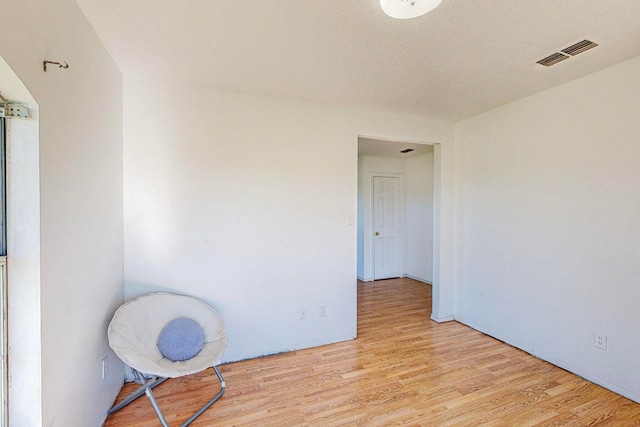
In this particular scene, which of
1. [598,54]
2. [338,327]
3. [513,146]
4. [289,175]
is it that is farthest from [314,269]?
[598,54]

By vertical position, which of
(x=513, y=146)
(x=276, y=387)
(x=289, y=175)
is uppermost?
(x=513, y=146)

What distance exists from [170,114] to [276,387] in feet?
7.52

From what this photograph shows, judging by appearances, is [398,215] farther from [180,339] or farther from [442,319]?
[180,339]

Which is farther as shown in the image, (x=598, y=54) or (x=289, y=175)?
(x=289, y=175)

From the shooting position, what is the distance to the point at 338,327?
3.05 meters

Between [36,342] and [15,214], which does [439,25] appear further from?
[36,342]

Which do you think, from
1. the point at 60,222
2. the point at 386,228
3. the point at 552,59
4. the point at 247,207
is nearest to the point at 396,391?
the point at 247,207

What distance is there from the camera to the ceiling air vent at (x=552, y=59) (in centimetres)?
202

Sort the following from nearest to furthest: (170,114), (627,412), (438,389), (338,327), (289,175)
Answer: (627,412), (438,389), (170,114), (289,175), (338,327)

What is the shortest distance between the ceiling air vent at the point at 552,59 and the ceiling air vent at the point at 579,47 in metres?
0.04

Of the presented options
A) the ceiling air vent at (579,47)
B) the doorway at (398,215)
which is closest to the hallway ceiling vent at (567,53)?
the ceiling air vent at (579,47)

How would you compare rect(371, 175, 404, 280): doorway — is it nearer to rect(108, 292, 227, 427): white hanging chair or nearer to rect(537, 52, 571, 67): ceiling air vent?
rect(537, 52, 571, 67): ceiling air vent

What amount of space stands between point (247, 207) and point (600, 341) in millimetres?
2974

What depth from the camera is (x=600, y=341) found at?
2270 mm
